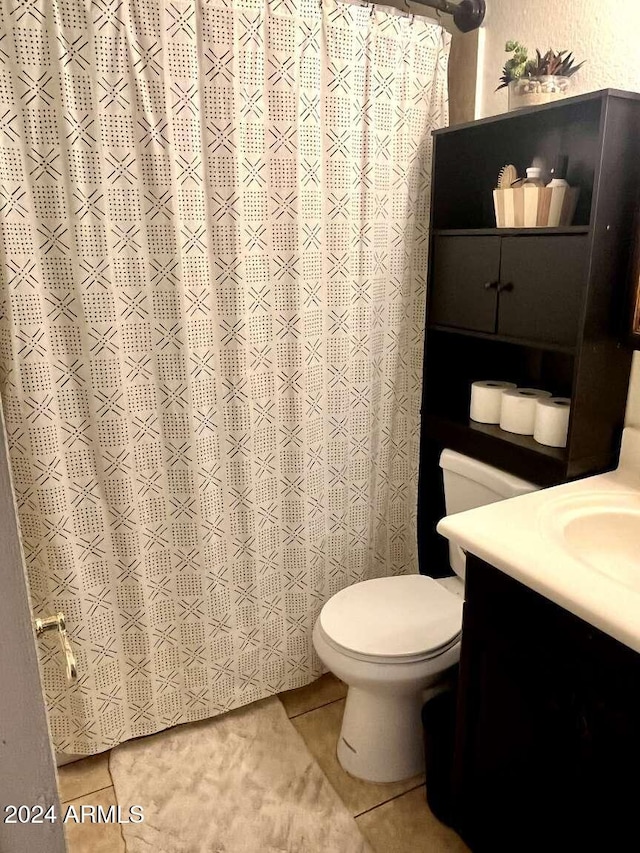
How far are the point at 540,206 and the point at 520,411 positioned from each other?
20.7 inches

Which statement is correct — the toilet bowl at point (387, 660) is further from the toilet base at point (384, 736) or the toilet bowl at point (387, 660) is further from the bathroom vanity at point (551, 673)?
the bathroom vanity at point (551, 673)

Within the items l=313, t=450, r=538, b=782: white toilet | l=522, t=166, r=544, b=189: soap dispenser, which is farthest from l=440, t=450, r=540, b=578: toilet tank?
l=522, t=166, r=544, b=189: soap dispenser

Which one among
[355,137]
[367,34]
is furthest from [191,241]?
[367,34]

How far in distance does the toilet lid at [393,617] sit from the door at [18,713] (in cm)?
104

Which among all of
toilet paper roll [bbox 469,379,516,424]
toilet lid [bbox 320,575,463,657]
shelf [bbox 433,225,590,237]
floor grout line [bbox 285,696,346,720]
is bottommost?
floor grout line [bbox 285,696,346,720]

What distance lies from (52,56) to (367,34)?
81cm

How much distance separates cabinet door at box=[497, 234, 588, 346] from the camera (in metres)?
1.44

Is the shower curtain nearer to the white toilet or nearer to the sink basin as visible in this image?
the white toilet

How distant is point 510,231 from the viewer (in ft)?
5.19

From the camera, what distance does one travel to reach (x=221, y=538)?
1761 millimetres

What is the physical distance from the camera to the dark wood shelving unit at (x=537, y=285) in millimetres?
1400

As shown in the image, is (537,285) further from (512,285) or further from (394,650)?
(394,650)

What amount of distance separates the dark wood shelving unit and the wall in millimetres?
100

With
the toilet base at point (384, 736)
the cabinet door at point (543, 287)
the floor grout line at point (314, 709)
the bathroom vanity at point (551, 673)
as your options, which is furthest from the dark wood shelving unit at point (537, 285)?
the floor grout line at point (314, 709)
